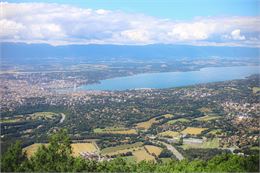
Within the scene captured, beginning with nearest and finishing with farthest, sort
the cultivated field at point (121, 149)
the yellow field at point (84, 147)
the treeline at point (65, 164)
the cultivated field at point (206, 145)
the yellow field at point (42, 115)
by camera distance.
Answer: the treeline at point (65, 164)
the yellow field at point (84, 147)
the cultivated field at point (121, 149)
the cultivated field at point (206, 145)
the yellow field at point (42, 115)

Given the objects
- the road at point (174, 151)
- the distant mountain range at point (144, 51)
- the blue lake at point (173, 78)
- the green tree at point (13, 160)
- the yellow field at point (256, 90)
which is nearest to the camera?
the green tree at point (13, 160)

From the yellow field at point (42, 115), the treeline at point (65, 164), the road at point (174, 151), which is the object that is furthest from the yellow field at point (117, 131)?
the treeline at point (65, 164)

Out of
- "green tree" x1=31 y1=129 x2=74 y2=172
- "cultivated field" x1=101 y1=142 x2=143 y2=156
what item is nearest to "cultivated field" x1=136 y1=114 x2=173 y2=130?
A: "cultivated field" x1=101 y1=142 x2=143 y2=156

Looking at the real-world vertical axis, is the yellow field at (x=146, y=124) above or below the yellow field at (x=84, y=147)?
above

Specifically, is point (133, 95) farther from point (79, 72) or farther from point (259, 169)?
point (259, 169)

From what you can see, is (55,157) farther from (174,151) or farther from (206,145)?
(206,145)

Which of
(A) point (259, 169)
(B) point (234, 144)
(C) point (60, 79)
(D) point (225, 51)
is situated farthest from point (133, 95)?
(A) point (259, 169)

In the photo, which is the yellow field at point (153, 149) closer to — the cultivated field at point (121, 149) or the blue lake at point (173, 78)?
the cultivated field at point (121, 149)

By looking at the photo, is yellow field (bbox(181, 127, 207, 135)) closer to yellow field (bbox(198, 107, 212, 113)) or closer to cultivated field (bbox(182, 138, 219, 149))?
cultivated field (bbox(182, 138, 219, 149))

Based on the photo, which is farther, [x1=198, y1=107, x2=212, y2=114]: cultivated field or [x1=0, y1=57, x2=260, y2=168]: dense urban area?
[x1=198, y1=107, x2=212, y2=114]: cultivated field

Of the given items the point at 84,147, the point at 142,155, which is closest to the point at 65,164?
the point at 142,155
